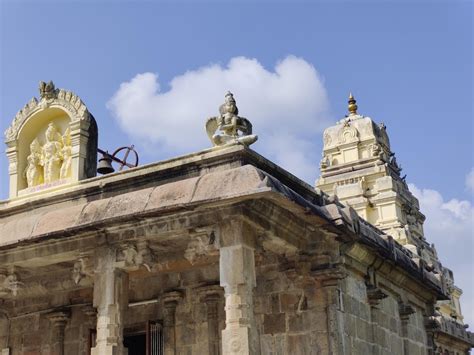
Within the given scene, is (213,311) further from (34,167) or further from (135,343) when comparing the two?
(34,167)

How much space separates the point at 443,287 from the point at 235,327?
8767 millimetres

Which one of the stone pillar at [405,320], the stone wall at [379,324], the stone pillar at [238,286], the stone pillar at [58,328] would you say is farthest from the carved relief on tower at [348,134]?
the stone pillar at [238,286]

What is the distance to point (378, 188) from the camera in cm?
3098

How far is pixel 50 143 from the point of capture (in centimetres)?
1408

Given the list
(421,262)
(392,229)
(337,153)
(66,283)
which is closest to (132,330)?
(66,283)

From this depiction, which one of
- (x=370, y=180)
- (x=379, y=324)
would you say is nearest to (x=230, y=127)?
(x=379, y=324)

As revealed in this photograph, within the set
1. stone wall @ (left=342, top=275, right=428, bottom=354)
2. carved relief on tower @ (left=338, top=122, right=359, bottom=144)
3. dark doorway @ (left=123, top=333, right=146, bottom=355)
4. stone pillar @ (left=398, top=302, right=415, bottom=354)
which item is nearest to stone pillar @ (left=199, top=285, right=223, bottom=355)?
dark doorway @ (left=123, top=333, right=146, bottom=355)

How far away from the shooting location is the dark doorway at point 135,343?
582 inches

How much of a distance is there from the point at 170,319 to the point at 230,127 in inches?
157

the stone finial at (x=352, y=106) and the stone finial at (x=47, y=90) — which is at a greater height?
the stone finial at (x=352, y=106)

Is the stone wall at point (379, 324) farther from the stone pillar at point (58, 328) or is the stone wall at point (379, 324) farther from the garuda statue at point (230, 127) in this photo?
the stone pillar at point (58, 328)

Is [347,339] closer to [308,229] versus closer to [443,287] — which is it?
[308,229]

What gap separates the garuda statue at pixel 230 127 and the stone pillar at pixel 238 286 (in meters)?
1.48

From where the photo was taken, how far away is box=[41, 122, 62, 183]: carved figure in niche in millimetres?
13953
